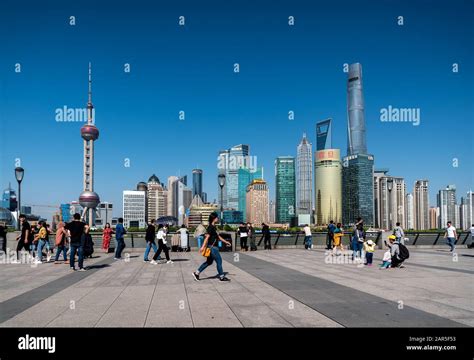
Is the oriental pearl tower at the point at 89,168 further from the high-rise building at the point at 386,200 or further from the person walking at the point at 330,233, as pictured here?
the person walking at the point at 330,233

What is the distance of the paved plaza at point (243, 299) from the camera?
6781 millimetres

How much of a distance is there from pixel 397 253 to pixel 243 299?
7.97 metres

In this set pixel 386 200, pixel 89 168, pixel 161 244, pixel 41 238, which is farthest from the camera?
pixel 386 200

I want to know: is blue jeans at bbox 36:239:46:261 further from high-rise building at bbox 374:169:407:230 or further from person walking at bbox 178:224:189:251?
high-rise building at bbox 374:169:407:230

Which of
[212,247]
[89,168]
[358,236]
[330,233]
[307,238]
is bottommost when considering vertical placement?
[307,238]

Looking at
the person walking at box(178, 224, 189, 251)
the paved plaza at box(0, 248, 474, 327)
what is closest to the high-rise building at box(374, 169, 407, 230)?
the person walking at box(178, 224, 189, 251)

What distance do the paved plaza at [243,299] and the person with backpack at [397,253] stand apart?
28.7 inches

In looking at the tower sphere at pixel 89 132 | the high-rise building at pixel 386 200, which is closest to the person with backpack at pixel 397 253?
the tower sphere at pixel 89 132

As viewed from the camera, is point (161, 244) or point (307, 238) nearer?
point (161, 244)

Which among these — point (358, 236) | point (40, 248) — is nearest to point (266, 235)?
point (358, 236)

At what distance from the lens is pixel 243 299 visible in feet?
28.3

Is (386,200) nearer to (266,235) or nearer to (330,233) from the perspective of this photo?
(330,233)

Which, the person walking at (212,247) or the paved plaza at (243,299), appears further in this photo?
the person walking at (212,247)

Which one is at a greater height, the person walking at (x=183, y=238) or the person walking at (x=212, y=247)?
the person walking at (x=212, y=247)
